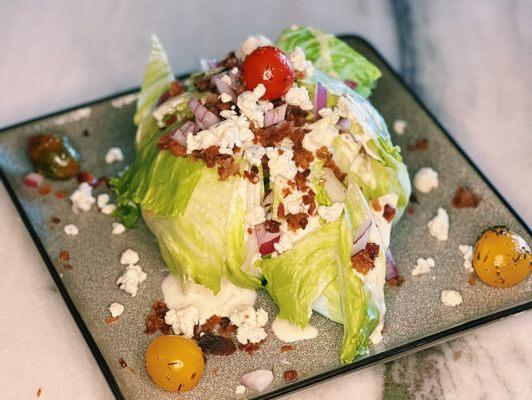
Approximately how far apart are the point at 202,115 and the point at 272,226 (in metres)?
0.46

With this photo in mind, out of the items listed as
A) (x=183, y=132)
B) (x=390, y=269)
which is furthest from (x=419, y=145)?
(x=183, y=132)

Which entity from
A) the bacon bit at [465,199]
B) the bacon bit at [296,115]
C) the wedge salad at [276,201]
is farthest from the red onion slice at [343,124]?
the bacon bit at [465,199]

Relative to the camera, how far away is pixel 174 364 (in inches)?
102

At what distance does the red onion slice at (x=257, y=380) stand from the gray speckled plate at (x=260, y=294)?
1.0 inches

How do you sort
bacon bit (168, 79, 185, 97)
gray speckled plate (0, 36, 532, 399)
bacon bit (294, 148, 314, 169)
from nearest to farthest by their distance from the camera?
gray speckled plate (0, 36, 532, 399)
bacon bit (294, 148, 314, 169)
bacon bit (168, 79, 185, 97)

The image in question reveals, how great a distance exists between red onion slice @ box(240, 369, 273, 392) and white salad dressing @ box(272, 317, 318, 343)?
0.15 meters

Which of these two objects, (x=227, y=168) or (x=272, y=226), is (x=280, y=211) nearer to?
(x=272, y=226)

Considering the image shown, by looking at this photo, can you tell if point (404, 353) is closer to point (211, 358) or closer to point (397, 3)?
point (211, 358)

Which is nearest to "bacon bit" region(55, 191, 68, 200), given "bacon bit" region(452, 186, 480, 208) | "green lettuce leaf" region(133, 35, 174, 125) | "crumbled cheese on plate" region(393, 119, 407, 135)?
"green lettuce leaf" region(133, 35, 174, 125)

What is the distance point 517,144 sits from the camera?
11.8ft

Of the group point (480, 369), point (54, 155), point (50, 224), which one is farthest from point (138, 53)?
point (480, 369)

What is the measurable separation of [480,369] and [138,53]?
224 centimetres

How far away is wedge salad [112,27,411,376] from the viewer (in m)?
2.77

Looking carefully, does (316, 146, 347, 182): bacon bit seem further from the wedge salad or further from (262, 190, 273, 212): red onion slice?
(262, 190, 273, 212): red onion slice
